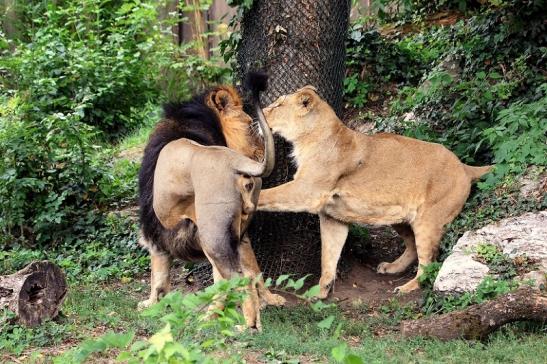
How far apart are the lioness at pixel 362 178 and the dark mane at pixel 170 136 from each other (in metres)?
0.64

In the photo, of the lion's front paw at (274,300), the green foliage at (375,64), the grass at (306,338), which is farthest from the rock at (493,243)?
the green foliage at (375,64)

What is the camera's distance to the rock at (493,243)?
7.13 meters

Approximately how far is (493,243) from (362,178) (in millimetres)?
1257

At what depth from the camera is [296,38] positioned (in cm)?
818

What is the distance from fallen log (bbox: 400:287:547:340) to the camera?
6.22 meters

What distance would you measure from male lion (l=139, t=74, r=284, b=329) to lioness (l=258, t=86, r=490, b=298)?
A: 475mm

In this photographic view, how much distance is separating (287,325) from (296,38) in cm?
251

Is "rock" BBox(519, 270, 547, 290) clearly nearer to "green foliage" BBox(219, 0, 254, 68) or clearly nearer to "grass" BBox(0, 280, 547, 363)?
"grass" BBox(0, 280, 547, 363)

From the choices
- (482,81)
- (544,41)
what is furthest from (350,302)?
(544,41)

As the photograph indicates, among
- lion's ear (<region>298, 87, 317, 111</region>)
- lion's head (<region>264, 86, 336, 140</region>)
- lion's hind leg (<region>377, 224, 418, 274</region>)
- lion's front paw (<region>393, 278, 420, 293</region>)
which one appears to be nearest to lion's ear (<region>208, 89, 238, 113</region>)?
lion's head (<region>264, 86, 336, 140</region>)

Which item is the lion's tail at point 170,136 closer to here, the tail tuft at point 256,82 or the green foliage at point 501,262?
the tail tuft at point 256,82

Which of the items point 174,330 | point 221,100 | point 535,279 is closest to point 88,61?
point 221,100

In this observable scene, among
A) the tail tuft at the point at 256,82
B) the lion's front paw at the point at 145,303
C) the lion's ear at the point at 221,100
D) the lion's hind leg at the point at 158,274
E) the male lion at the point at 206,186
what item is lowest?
the lion's front paw at the point at 145,303

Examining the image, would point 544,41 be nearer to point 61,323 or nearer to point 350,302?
point 350,302
